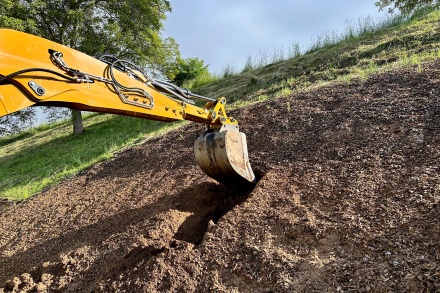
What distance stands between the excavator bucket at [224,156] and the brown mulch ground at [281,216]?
0.26 meters

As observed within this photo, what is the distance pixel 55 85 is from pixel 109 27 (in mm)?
13452

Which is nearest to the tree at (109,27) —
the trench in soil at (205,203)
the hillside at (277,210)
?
the hillside at (277,210)

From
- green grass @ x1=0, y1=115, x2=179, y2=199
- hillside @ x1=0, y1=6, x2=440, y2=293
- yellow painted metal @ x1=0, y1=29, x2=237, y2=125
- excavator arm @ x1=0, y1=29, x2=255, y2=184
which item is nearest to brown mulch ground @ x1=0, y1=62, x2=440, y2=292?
hillside @ x1=0, y1=6, x2=440, y2=293

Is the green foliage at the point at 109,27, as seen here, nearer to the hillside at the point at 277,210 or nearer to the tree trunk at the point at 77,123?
the tree trunk at the point at 77,123

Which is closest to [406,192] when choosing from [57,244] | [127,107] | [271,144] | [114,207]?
[271,144]

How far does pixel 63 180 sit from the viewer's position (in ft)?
25.1

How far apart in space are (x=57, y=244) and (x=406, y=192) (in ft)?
13.3

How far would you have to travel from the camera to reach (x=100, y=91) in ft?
9.42

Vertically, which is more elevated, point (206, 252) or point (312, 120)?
point (312, 120)

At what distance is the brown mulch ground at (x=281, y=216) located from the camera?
2.87 metres

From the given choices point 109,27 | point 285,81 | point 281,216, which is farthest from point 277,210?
point 109,27

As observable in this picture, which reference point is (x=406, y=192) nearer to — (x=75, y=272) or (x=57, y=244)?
(x=75, y=272)

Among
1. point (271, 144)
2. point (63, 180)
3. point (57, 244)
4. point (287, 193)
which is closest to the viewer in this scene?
point (287, 193)

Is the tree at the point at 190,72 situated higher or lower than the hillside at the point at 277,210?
higher
